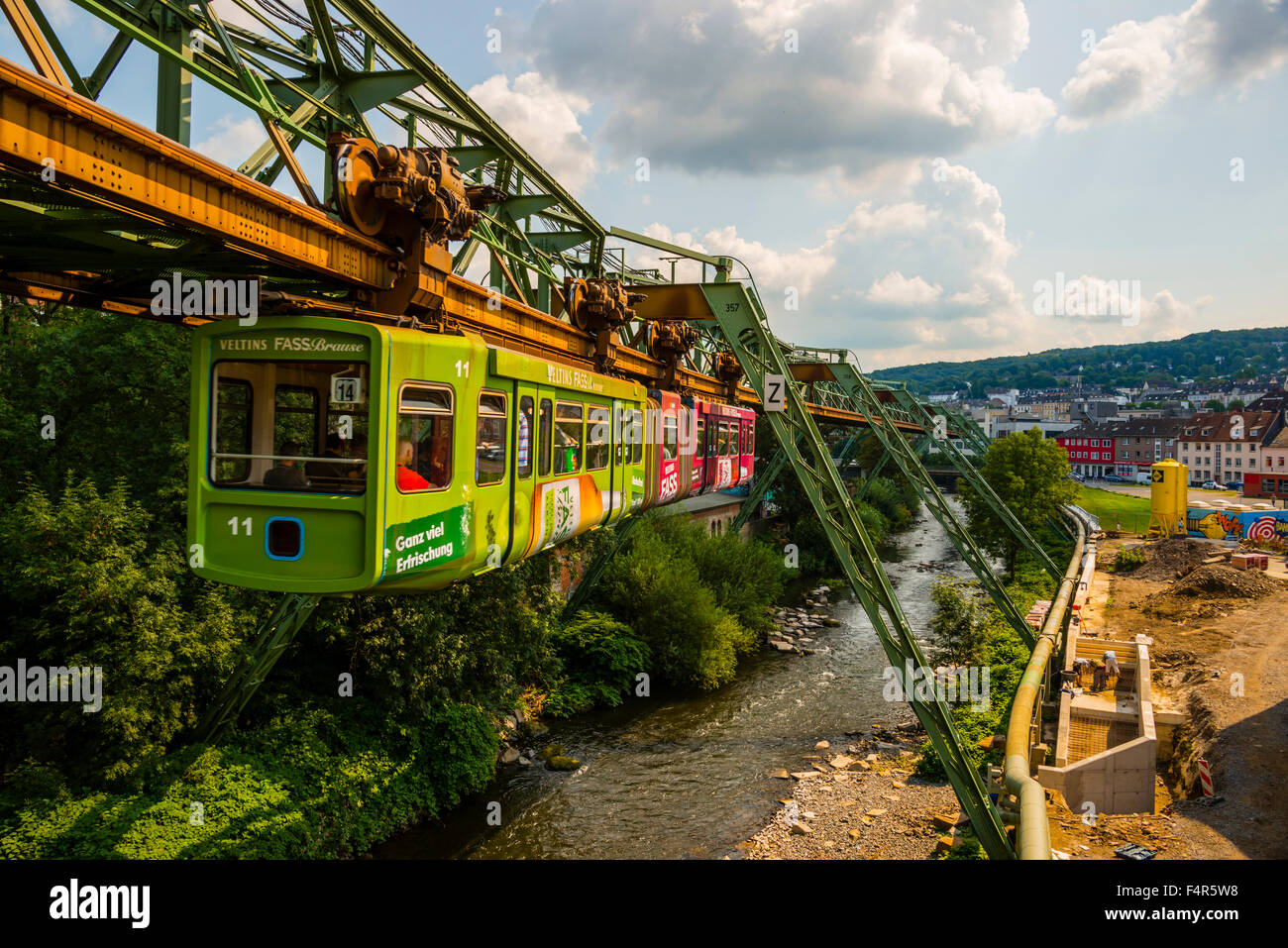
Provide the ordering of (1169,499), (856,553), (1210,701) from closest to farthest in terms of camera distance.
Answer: (856,553)
(1210,701)
(1169,499)

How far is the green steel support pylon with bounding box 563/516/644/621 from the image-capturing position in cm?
2331

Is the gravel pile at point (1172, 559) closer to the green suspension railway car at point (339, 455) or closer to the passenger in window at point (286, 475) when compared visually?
the green suspension railway car at point (339, 455)

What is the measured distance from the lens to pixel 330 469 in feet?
21.0

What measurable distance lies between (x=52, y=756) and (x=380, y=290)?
948cm

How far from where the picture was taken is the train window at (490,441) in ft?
24.5

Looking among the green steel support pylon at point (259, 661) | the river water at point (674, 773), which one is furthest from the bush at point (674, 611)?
the green steel support pylon at point (259, 661)

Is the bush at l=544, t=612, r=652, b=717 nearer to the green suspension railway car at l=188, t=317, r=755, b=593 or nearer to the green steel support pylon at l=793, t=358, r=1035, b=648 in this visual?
the green steel support pylon at l=793, t=358, r=1035, b=648

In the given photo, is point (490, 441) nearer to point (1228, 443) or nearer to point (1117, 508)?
point (1117, 508)

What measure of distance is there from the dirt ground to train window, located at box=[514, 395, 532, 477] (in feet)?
25.9

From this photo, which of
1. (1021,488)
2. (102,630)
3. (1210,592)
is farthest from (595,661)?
(1021,488)

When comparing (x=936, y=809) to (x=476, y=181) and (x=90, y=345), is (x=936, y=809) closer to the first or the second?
(x=476, y=181)

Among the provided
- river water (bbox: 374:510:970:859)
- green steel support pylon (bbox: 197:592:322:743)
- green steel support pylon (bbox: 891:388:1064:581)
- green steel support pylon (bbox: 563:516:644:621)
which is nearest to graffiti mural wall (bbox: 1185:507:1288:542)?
green steel support pylon (bbox: 891:388:1064:581)

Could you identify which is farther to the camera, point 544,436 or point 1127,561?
point 1127,561

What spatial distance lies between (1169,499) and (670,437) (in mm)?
35488
